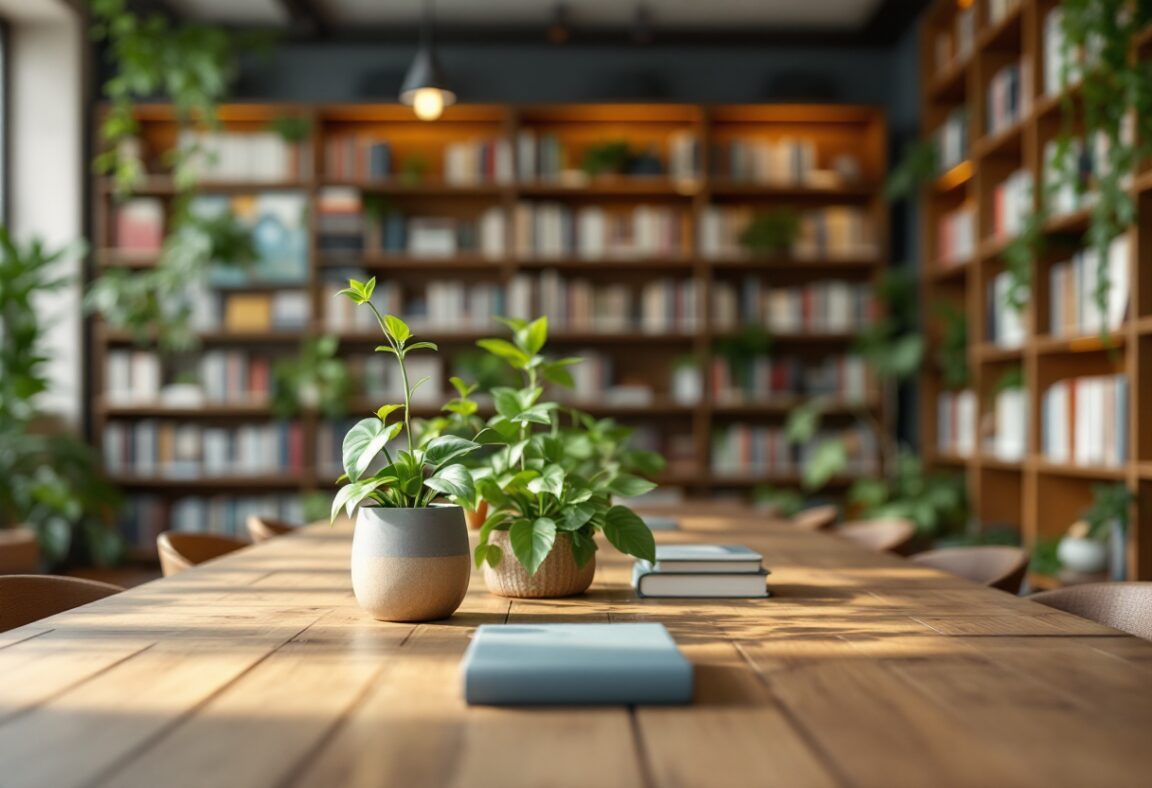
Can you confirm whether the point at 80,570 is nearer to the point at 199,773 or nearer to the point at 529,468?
the point at 529,468

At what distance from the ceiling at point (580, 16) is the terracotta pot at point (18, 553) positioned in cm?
289

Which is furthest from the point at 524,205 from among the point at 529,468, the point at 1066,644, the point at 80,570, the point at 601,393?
the point at 1066,644

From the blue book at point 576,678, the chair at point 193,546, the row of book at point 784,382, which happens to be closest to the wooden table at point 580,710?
the blue book at point 576,678

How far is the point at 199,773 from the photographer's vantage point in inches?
33.1

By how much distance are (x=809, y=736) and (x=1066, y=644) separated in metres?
0.55

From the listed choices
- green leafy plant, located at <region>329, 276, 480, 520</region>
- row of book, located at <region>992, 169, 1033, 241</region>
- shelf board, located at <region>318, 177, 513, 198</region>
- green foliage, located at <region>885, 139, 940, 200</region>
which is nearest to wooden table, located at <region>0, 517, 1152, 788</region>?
green leafy plant, located at <region>329, 276, 480, 520</region>

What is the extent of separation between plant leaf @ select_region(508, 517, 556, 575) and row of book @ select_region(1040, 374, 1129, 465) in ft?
9.01

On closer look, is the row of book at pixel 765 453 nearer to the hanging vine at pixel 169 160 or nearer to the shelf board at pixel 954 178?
the shelf board at pixel 954 178

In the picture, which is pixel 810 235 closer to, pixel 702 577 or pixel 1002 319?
pixel 1002 319

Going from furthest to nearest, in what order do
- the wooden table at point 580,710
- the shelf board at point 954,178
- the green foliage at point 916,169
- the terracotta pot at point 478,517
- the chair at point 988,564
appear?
the green foliage at point 916,169 → the shelf board at point 954,178 → the terracotta pot at point 478,517 → the chair at point 988,564 → the wooden table at point 580,710

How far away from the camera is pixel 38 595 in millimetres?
1826

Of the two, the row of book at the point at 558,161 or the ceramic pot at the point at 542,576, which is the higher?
the row of book at the point at 558,161

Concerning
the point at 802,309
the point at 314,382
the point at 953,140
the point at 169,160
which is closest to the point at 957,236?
the point at 953,140

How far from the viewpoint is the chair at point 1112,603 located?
180 cm
